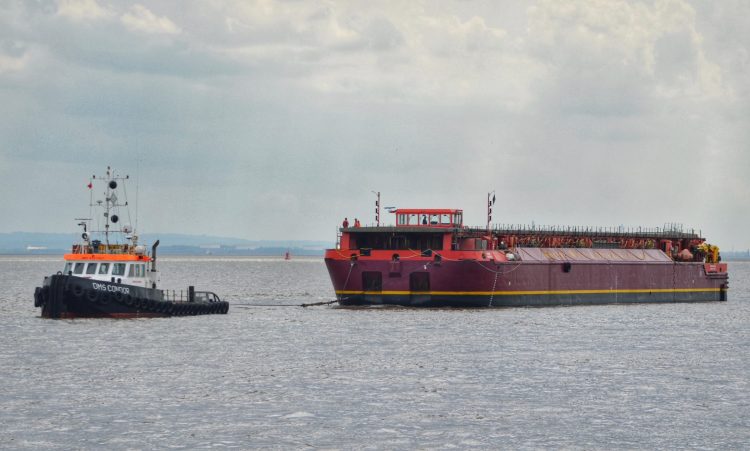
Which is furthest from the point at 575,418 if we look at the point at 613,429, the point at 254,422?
the point at 254,422

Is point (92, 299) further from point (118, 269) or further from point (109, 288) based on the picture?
point (118, 269)

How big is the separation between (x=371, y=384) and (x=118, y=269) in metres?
25.0

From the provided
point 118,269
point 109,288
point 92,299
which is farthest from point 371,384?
point 118,269

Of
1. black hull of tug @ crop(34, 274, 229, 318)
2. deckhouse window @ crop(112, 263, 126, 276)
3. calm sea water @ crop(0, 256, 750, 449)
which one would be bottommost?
calm sea water @ crop(0, 256, 750, 449)

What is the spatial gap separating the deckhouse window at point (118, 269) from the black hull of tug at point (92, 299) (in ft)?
2.60

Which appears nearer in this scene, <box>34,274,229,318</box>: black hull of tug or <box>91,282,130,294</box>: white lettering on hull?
<box>34,274,229,318</box>: black hull of tug

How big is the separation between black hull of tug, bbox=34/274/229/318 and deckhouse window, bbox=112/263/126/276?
79 centimetres

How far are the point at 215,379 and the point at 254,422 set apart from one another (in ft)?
28.6

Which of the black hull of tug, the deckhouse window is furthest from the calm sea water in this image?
the deckhouse window

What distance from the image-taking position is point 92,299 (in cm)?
5816

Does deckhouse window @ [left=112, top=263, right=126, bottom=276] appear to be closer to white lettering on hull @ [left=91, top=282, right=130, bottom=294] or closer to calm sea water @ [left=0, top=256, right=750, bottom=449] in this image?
white lettering on hull @ [left=91, top=282, right=130, bottom=294]

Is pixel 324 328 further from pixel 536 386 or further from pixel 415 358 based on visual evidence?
pixel 536 386

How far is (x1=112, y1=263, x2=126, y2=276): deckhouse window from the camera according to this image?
59.9m

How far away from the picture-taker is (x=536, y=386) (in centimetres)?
3881
